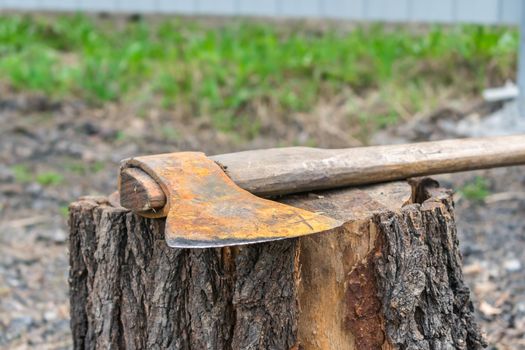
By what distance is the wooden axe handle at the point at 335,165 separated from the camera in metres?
1.84

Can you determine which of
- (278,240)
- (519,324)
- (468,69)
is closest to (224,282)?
(278,240)

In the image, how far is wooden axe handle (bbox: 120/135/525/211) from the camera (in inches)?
72.6

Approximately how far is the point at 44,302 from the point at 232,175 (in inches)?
66.2

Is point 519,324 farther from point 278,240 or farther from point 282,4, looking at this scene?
point 282,4

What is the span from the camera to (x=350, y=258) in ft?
6.10

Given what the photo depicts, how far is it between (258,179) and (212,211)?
0.22 metres

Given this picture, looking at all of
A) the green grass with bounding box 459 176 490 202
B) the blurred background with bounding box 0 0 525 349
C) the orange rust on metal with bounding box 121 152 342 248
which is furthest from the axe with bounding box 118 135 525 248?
the green grass with bounding box 459 176 490 202

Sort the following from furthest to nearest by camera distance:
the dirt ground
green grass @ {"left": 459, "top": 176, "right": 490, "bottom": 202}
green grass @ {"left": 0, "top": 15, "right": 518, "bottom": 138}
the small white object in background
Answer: green grass @ {"left": 0, "top": 15, "right": 518, "bottom": 138} < the small white object in background < green grass @ {"left": 459, "top": 176, "right": 490, "bottom": 202} < the dirt ground

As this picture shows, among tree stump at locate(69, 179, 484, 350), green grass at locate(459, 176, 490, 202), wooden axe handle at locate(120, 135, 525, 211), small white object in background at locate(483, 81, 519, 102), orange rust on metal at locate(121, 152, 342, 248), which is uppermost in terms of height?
small white object in background at locate(483, 81, 519, 102)

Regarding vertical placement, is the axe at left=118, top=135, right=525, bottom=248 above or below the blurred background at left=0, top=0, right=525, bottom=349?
below

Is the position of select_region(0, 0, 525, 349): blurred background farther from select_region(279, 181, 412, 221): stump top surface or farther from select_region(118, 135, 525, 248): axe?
select_region(279, 181, 412, 221): stump top surface

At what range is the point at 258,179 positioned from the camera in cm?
191

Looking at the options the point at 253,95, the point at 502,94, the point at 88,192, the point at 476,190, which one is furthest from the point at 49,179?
the point at 502,94

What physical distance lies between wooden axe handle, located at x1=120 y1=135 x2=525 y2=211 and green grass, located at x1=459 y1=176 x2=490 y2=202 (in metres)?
1.96
